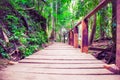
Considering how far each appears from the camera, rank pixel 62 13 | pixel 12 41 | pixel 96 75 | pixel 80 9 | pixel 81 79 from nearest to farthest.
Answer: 1. pixel 81 79
2. pixel 96 75
3. pixel 12 41
4. pixel 80 9
5. pixel 62 13

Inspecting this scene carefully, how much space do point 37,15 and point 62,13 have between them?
12556mm

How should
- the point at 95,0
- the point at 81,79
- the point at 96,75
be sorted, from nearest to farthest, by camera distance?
the point at 81,79 < the point at 96,75 < the point at 95,0

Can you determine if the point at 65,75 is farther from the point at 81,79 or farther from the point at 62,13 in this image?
the point at 62,13

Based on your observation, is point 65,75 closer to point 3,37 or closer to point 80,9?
point 3,37

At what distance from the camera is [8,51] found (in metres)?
5.27

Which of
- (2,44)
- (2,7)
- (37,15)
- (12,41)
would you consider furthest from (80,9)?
(2,44)

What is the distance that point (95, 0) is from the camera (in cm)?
901

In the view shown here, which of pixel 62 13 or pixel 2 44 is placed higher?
pixel 62 13

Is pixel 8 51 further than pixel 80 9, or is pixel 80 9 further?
pixel 80 9

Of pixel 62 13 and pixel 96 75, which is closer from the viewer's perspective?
pixel 96 75

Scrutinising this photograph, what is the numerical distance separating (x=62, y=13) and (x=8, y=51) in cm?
2001

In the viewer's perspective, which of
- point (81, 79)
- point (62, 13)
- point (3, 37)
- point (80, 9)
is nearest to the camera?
point (81, 79)

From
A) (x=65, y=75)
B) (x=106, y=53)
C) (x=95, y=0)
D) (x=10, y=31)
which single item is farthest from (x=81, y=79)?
(x=95, y=0)

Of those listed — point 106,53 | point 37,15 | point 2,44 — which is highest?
point 37,15
